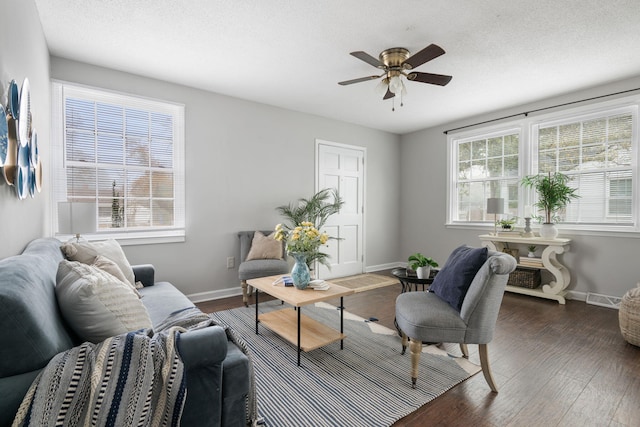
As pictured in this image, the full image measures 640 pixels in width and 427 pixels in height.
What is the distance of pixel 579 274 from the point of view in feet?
12.4

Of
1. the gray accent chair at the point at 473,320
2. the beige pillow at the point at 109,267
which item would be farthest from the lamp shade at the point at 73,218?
the gray accent chair at the point at 473,320

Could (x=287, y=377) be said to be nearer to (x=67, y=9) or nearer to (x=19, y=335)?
(x=19, y=335)

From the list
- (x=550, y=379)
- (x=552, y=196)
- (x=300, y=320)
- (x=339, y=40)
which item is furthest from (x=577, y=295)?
(x=339, y=40)

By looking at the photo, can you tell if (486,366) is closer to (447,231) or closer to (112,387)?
(112,387)

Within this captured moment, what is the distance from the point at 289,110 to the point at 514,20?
9.45 ft

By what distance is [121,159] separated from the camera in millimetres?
3305

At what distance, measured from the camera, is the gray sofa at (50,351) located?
91 centimetres

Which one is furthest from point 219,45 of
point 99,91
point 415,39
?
point 415,39

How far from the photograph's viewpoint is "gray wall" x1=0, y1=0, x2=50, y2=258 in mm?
1463

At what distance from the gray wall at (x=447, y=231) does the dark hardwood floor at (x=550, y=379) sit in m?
0.57

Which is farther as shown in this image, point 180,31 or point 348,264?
point 348,264

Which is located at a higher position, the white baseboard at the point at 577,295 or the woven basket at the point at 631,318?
the woven basket at the point at 631,318

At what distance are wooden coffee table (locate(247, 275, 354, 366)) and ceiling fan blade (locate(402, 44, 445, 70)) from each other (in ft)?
6.26

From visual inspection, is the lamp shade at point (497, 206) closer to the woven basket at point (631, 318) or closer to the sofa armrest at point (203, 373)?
the woven basket at point (631, 318)
